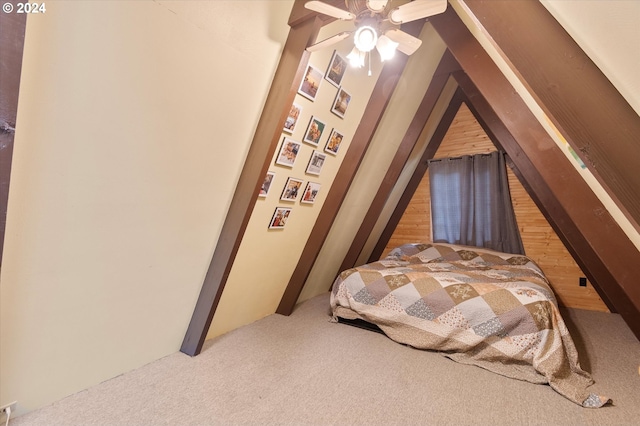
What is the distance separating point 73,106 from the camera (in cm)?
119

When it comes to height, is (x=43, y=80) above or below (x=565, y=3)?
below

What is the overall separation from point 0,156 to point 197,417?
1.43 metres

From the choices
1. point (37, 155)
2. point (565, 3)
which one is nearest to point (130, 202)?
point (37, 155)

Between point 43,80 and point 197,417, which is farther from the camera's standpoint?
point 197,417

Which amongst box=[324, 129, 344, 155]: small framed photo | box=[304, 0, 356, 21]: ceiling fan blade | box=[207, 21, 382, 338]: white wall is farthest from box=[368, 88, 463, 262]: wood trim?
box=[304, 0, 356, 21]: ceiling fan blade

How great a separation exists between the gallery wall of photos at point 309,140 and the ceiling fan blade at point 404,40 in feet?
1.62

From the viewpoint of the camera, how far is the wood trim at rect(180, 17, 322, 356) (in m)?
1.74

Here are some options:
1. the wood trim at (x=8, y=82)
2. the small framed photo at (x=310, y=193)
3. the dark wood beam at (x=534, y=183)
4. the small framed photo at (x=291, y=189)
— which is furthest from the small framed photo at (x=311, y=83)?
the dark wood beam at (x=534, y=183)

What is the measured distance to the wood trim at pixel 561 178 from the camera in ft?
5.02

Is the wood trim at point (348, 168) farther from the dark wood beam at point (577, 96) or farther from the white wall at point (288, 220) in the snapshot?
the dark wood beam at point (577, 96)

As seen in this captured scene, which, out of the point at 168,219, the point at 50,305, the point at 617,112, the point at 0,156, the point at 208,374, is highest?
the point at 617,112

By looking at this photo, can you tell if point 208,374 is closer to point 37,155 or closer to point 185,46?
point 37,155

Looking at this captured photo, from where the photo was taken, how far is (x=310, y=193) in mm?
2656

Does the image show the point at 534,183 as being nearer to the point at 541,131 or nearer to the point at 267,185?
the point at 541,131
